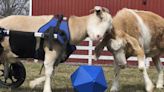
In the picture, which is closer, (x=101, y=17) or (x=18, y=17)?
(x=101, y=17)

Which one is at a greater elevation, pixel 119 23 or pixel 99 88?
pixel 119 23

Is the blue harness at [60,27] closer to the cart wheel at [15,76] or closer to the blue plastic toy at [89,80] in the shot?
the blue plastic toy at [89,80]

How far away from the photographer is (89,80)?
652cm

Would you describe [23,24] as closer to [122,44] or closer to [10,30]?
[10,30]

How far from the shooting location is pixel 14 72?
7.78m

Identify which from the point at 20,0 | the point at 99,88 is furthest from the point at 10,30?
the point at 20,0

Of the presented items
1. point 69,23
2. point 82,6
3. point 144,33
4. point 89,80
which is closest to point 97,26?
point 69,23

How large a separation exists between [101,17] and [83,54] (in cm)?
933

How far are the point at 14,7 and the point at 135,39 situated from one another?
35.5m

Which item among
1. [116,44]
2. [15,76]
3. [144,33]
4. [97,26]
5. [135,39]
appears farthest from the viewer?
[15,76]

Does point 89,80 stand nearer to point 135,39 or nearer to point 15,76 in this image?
point 135,39

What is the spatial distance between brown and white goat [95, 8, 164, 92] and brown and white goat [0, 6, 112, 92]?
0.93 ft

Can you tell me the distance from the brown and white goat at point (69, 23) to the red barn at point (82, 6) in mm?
8147

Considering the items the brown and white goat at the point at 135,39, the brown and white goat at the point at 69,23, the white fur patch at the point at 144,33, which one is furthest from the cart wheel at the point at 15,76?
the white fur patch at the point at 144,33
